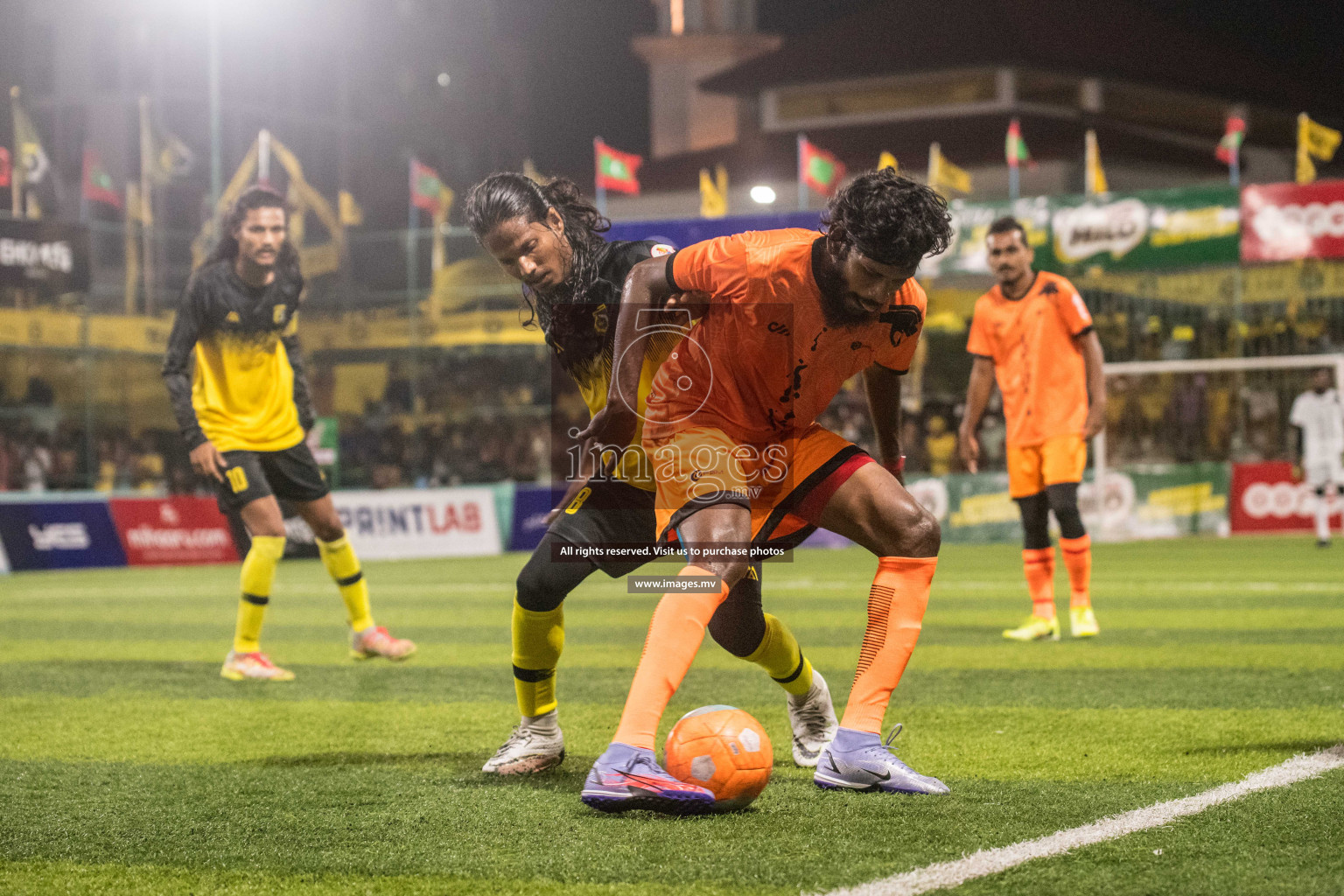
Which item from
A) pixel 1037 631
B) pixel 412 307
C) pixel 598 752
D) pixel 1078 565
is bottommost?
pixel 1037 631

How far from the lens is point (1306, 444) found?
1702cm

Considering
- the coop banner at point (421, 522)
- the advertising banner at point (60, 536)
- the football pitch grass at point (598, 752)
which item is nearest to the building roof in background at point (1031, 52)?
the coop banner at point (421, 522)

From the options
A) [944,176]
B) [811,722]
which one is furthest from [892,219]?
[944,176]

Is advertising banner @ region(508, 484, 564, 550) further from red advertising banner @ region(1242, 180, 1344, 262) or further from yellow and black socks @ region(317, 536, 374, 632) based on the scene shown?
yellow and black socks @ region(317, 536, 374, 632)

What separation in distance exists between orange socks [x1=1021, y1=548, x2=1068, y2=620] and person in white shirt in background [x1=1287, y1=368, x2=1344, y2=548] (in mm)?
9492

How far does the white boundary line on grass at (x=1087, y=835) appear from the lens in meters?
2.99

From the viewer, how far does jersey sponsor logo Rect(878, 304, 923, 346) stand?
13.4ft

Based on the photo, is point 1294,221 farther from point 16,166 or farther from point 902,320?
point 16,166

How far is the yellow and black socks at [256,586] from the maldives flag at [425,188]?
20.1 meters

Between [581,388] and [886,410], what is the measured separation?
98 centimetres

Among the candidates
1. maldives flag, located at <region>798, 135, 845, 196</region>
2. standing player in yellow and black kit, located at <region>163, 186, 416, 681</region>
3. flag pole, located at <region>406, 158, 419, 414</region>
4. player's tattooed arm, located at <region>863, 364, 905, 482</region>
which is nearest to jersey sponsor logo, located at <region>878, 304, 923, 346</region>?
player's tattooed arm, located at <region>863, 364, 905, 482</region>

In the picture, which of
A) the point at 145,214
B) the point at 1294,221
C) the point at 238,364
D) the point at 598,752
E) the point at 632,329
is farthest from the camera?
the point at 145,214

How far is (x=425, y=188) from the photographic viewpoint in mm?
27172

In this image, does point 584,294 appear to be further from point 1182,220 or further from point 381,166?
point 381,166
